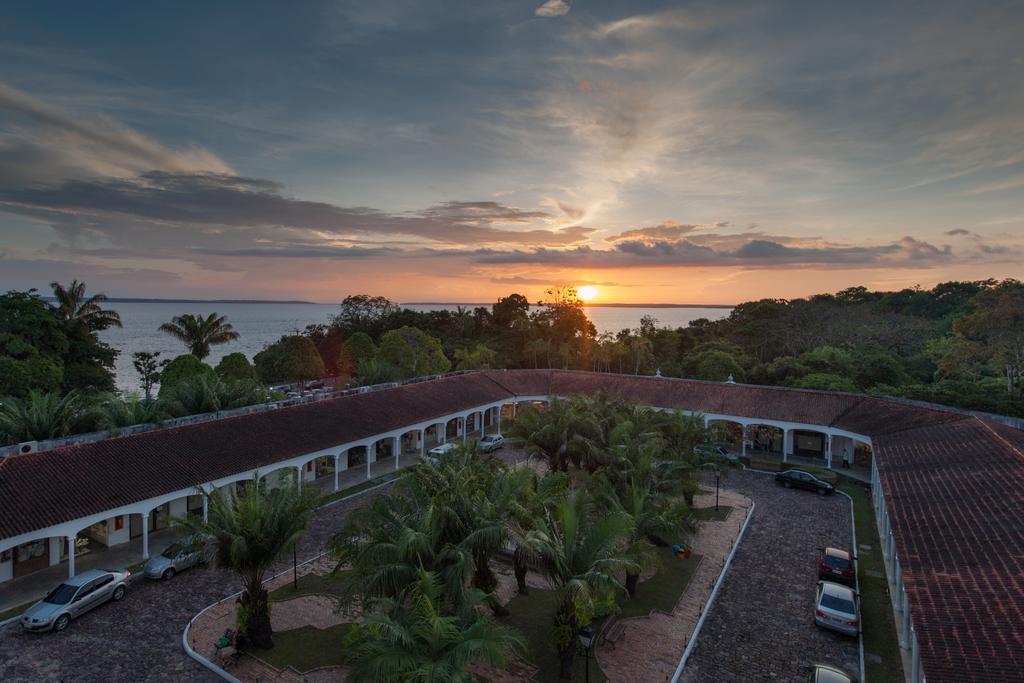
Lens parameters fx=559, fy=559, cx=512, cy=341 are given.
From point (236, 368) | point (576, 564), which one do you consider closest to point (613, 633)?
point (576, 564)

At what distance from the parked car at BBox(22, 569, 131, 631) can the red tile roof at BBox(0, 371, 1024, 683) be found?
2.13m

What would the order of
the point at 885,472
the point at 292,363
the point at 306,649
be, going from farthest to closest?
the point at 292,363
the point at 885,472
the point at 306,649

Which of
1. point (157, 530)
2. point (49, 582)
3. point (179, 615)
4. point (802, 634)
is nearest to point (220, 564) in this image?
point (179, 615)

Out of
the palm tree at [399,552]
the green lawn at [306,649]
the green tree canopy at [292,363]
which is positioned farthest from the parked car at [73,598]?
the green tree canopy at [292,363]

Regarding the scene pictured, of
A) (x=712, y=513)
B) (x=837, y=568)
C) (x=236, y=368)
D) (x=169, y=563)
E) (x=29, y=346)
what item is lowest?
(x=712, y=513)

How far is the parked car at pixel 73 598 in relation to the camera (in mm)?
14859

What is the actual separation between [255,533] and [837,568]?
58.7ft

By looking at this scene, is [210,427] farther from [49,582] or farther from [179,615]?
[179,615]

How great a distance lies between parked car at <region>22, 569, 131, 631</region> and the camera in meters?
14.9

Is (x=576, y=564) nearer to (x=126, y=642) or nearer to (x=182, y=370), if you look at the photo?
(x=126, y=642)

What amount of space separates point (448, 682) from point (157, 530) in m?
18.3

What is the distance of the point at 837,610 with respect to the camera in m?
15.7

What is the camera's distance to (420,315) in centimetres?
8144

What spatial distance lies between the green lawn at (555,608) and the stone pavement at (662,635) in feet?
0.85
